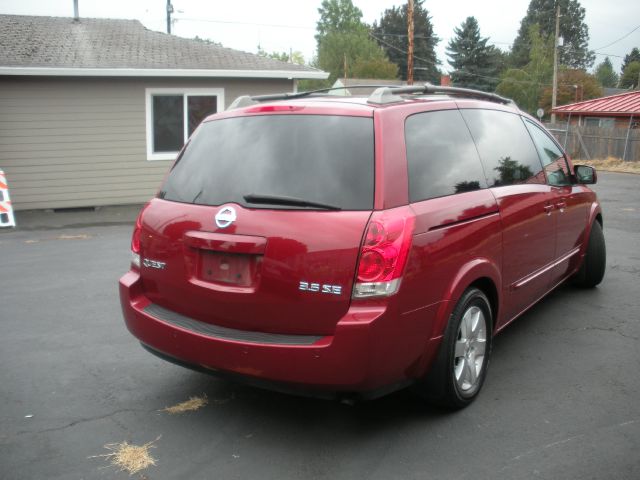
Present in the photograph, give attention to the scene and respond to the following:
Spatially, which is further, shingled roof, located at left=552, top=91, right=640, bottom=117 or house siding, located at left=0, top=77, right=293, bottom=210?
shingled roof, located at left=552, top=91, right=640, bottom=117

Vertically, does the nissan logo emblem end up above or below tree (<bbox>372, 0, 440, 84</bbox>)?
below

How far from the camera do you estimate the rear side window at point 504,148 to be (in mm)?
4332

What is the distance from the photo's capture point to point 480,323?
13.1ft

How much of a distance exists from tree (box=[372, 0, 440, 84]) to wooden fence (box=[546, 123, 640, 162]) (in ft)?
148

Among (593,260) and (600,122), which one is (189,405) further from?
(600,122)

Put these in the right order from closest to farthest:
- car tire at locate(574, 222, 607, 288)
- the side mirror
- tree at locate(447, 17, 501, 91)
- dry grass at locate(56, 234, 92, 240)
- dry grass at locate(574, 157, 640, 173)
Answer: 1. the side mirror
2. car tire at locate(574, 222, 607, 288)
3. dry grass at locate(56, 234, 92, 240)
4. dry grass at locate(574, 157, 640, 173)
5. tree at locate(447, 17, 501, 91)

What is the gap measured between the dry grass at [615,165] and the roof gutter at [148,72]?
15.4 meters

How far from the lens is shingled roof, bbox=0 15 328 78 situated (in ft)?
44.0

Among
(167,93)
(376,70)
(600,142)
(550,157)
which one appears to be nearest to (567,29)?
(376,70)

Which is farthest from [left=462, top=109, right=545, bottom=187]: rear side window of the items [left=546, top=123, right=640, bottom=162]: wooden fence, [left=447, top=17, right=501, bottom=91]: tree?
[left=447, top=17, right=501, bottom=91]: tree

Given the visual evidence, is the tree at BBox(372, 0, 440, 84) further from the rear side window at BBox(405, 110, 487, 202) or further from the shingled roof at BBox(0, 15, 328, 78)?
the rear side window at BBox(405, 110, 487, 202)

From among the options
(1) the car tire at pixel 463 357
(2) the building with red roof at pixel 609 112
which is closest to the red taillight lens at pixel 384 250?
(1) the car tire at pixel 463 357

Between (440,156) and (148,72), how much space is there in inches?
442

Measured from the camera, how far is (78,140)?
13.8 m
